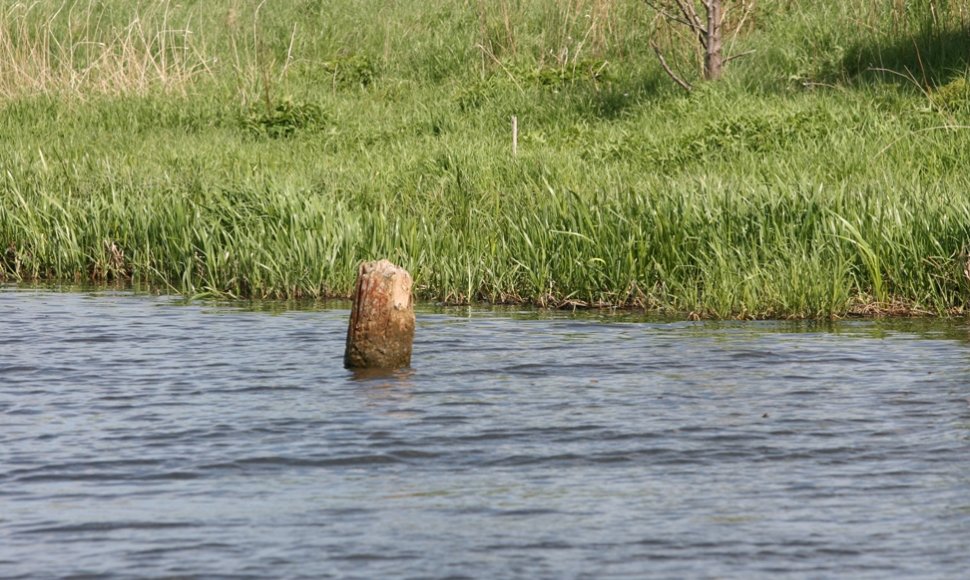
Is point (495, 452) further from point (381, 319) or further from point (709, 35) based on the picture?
point (709, 35)

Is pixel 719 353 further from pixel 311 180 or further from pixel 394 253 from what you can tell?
pixel 311 180

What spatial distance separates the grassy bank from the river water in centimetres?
71

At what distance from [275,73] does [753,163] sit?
8.25m

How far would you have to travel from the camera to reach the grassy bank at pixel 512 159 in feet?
32.6

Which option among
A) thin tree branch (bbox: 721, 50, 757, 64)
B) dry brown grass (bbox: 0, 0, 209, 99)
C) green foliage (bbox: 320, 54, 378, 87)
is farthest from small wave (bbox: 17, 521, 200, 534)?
green foliage (bbox: 320, 54, 378, 87)

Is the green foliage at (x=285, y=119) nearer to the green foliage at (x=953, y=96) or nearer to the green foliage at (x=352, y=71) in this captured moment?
the green foliage at (x=352, y=71)

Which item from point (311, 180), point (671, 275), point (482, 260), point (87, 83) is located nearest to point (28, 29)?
point (87, 83)

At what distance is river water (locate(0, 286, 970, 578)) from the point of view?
4.90 m

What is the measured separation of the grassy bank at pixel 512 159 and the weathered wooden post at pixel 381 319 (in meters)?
2.57

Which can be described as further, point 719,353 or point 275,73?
point 275,73

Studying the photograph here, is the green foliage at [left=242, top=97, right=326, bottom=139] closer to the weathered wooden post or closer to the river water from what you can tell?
the river water

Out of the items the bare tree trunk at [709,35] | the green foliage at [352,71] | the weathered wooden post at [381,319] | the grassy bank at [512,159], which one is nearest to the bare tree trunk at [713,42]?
the bare tree trunk at [709,35]

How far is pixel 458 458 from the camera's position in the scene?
614 cm

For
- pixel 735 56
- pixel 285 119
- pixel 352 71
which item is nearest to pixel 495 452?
pixel 735 56
